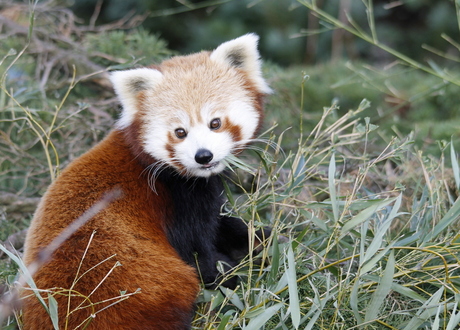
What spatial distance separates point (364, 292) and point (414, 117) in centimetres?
237

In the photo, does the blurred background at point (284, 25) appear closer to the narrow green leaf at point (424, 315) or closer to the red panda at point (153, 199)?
the red panda at point (153, 199)

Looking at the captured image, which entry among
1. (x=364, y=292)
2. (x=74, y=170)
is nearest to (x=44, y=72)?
(x=74, y=170)

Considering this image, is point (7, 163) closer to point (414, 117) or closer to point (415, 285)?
point (415, 285)

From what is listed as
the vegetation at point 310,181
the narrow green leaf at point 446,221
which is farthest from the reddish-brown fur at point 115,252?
the narrow green leaf at point 446,221

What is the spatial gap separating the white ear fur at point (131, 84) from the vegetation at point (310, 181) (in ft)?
1.17

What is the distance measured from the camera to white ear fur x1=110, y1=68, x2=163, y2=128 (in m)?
2.15

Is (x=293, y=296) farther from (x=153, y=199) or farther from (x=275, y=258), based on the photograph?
(x=153, y=199)

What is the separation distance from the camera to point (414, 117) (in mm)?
3984

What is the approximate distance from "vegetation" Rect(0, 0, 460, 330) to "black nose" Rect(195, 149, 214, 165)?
13 centimetres

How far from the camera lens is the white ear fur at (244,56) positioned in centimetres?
222

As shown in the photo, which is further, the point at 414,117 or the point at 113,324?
the point at 414,117

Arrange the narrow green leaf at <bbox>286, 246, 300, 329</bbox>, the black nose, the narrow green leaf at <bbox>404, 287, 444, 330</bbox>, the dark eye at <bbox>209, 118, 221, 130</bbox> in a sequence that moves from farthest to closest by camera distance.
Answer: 1. the dark eye at <bbox>209, 118, 221, 130</bbox>
2. the black nose
3. the narrow green leaf at <bbox>404, 287, 444, 330</bbox>
4. the narrow green leaf at <bbox>286, 246, 300, 329</bbox>

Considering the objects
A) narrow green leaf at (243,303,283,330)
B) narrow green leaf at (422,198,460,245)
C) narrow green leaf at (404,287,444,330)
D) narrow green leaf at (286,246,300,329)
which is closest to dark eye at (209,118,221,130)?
narrow green leaf at (286,246,300,329)

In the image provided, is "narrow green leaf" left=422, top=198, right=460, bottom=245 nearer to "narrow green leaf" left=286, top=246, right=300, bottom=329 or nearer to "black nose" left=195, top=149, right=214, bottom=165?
"narrow green leaf" left=286, top=246, right=300, bottom=329
